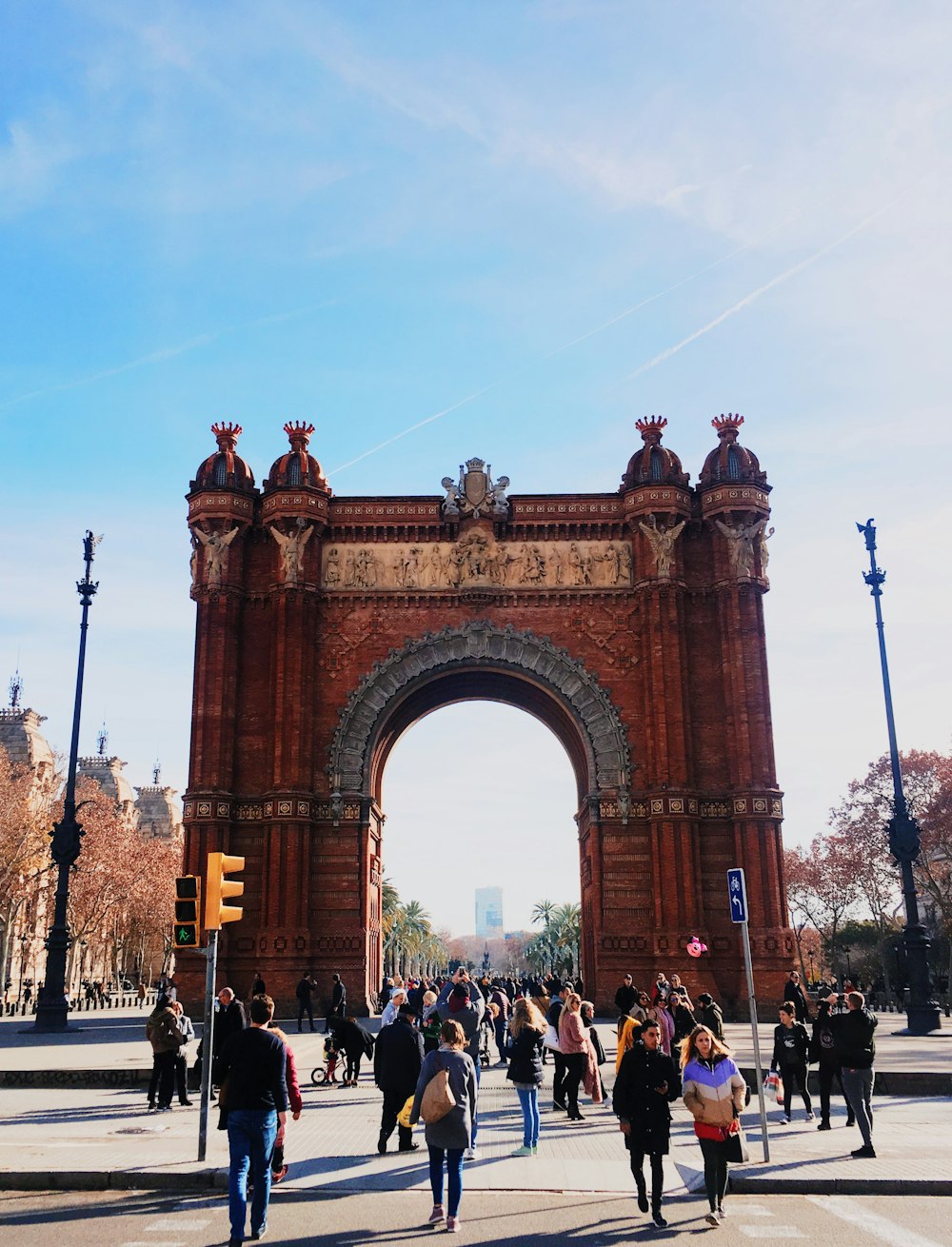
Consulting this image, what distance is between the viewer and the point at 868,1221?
33.1 feet

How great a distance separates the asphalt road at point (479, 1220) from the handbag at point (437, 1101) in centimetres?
91

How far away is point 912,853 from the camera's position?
1219 inches

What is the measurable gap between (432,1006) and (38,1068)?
738 centimetres

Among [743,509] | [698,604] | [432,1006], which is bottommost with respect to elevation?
[432,1006]

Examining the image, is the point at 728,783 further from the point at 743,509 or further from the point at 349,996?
the point at 349,996

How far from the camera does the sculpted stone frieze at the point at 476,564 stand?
126 feet

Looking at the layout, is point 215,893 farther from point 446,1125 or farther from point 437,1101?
point 446,1125

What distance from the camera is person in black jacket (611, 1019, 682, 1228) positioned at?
10383 mm

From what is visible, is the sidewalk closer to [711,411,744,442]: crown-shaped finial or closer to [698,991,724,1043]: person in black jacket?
[698,991,724,1043]: person in black jacket

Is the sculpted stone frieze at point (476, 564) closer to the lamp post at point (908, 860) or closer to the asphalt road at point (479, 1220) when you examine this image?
the lamp post at point (908, 860)

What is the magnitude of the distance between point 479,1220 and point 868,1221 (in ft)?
11.3

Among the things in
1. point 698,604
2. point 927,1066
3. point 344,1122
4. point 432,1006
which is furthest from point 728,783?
point 344,1122

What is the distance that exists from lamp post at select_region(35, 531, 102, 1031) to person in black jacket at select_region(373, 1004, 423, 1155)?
2096cm

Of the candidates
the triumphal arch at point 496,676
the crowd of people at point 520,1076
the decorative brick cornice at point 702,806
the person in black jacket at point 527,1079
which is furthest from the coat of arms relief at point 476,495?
the person in black jacket at point 527,1079
